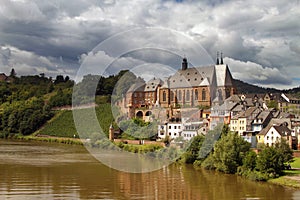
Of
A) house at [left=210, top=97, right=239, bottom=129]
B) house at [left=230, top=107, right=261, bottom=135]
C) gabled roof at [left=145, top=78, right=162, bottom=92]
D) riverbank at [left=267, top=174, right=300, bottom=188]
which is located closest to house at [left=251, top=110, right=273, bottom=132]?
house at [left=230, top=107, right=261, bottom=135]

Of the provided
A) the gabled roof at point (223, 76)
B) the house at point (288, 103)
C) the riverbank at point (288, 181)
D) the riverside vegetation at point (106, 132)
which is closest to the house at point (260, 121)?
the riverside vegetation at point (106, 132)

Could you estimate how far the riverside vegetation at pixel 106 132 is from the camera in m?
26.6

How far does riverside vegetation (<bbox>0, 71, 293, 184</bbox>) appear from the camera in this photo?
2662 centimetres

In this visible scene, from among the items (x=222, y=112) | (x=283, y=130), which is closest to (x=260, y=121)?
(x=283, y=130)

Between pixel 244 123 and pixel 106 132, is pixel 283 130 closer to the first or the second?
pixel 244 123

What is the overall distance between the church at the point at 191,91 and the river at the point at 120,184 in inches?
937

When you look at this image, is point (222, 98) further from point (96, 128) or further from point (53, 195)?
point (53, 195)

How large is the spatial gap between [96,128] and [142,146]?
10.4 meters

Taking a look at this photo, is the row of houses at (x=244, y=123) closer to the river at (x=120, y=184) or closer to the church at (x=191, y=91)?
the church at (x=191, y=91)

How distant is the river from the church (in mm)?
23801

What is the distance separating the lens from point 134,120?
39.8m

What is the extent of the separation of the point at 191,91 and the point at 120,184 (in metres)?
29.9

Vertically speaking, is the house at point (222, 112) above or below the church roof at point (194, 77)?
below

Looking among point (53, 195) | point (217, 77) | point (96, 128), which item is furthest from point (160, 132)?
point (53, 195)
